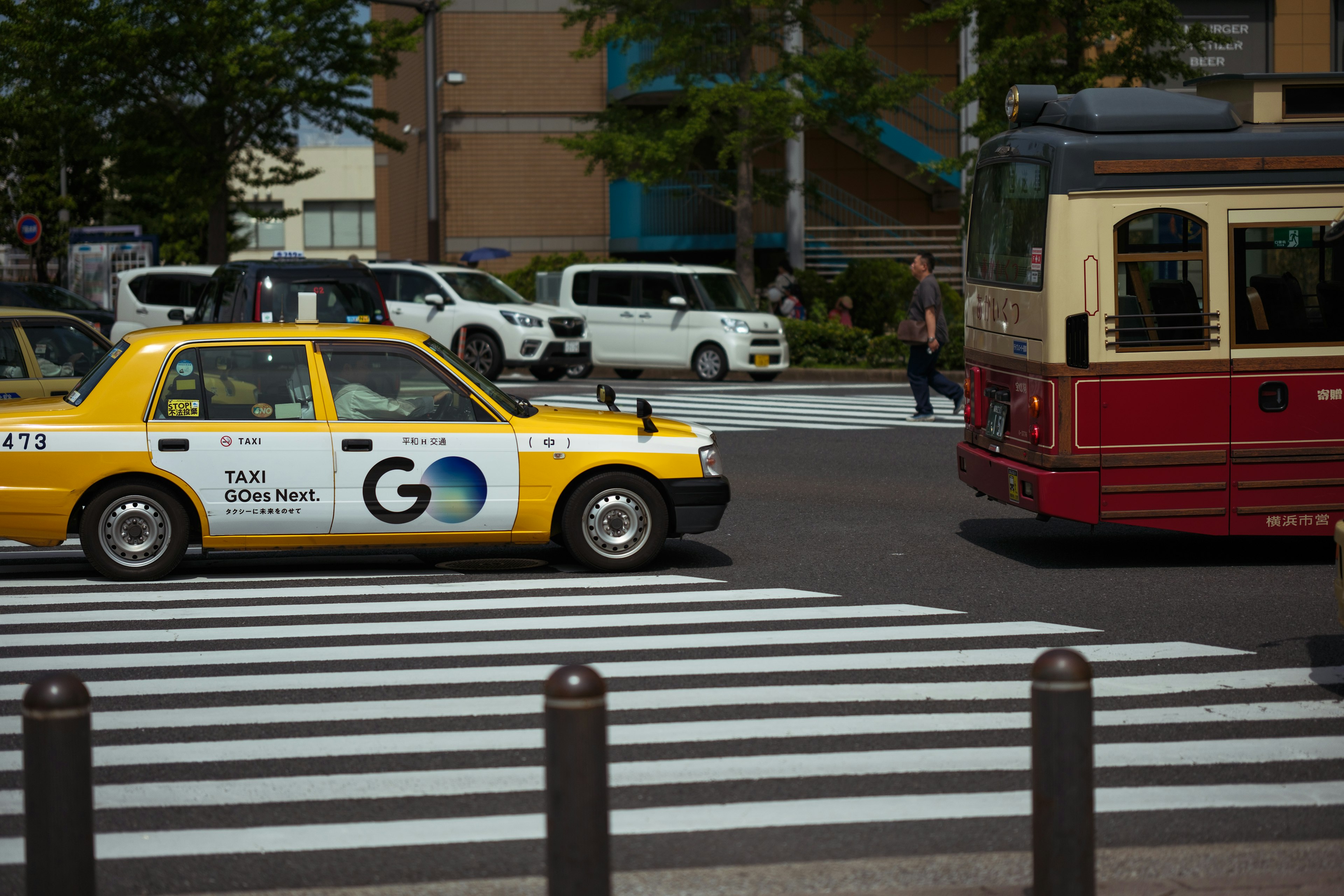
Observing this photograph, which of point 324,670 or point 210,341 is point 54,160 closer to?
point 210,341

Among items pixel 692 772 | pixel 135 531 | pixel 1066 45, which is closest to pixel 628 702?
pixel 692 772

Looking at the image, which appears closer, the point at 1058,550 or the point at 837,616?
the point at 837,616

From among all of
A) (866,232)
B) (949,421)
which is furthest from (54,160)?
(949,421)

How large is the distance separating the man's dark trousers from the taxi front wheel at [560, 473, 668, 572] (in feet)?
29.0

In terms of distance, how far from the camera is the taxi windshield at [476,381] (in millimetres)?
9656

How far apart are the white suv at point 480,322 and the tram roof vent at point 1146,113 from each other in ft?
48.3

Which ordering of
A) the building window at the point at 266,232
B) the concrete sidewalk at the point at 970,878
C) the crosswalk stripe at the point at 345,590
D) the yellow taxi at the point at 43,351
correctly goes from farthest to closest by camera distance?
the building window at the point at 266,232
the yellow taxi at the point at 43,351
the crosswalk stripe at the point at 345,590
the concrete sidewalk at the point at 970,878

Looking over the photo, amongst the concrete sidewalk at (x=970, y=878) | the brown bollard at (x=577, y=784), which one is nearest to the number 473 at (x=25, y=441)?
the concrete sidewalk at (x=970, y=878)

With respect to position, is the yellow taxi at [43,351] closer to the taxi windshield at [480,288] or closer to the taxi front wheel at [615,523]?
the taxi front wheel at [615,523]

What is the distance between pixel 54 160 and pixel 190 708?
40626 millimetres

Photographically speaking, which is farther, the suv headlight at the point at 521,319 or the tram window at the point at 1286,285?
the suv headlight at the point at 521,319

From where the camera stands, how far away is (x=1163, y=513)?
9.85 metres

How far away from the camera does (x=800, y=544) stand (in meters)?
11.0

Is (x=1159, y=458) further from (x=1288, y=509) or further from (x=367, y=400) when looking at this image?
(x=367, y=400)
